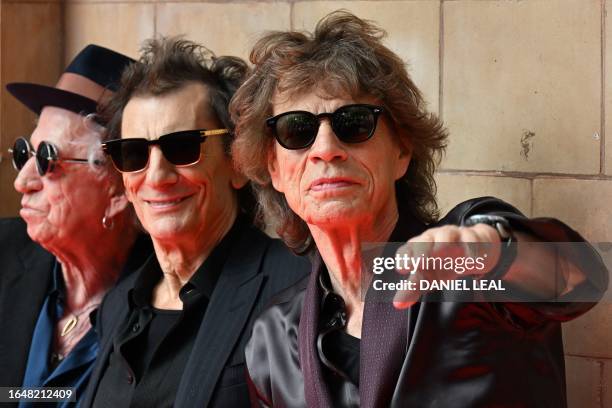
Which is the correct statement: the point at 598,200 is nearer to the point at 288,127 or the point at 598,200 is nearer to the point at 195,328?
the point at 288,127

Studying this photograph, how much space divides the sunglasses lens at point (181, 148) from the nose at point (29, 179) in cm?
84

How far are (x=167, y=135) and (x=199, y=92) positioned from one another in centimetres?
24

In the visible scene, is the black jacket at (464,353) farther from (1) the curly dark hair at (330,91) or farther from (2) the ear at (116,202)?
(2) the ear at (116,202)

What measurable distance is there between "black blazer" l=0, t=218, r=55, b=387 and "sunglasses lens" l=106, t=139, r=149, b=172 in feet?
2.77

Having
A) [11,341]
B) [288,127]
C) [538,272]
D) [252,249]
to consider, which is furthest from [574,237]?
[11,341]

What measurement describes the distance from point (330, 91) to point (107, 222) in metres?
1.58

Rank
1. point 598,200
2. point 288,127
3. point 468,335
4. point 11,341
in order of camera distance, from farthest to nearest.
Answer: point 11,341, point 598,200, point 288,127, point 468,335

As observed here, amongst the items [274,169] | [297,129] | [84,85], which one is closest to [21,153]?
[84,85]

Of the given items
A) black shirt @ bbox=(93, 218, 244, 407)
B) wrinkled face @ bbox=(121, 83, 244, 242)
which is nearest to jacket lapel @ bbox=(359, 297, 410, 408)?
black shirt @ bbox=(93, 218, 244, 407)

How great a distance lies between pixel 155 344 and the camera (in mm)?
3426

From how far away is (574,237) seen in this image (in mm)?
2074

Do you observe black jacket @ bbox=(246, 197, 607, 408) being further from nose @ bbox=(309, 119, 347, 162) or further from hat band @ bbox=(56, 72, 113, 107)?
hat band @ bbox=(56, 72, 113, 107)

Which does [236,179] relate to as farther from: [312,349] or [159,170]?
[312,349]

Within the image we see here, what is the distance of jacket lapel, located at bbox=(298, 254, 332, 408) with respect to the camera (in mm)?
2595
